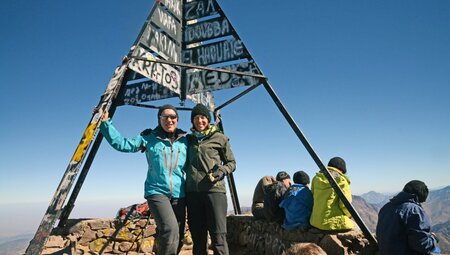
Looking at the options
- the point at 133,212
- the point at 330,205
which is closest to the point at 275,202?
the point at 330,205

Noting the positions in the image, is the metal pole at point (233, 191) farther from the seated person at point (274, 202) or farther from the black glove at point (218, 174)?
the black glove at point (218, 174)

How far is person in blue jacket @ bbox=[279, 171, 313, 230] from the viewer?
14.7 ft

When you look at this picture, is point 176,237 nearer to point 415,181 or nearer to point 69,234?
point 415,181

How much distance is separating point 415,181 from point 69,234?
21.0ft

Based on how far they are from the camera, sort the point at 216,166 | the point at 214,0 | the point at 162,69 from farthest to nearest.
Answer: the point at 214,0 < the point at 162,69 < the point at 216,166

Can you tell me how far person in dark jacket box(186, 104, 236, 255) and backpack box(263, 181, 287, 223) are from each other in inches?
52.1

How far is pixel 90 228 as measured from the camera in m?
6.16

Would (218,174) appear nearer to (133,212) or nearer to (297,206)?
(297,206)

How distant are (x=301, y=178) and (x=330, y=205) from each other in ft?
3.02

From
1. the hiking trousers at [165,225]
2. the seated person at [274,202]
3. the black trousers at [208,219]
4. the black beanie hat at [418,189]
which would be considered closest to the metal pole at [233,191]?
the seated person at [274,202]

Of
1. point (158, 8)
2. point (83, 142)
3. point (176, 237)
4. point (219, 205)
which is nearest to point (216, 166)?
point (219, 205)

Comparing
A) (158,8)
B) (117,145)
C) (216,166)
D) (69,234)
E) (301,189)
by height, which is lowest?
(69,234)

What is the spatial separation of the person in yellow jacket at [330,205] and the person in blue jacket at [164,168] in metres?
1.97

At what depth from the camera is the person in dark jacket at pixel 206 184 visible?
367 cm
